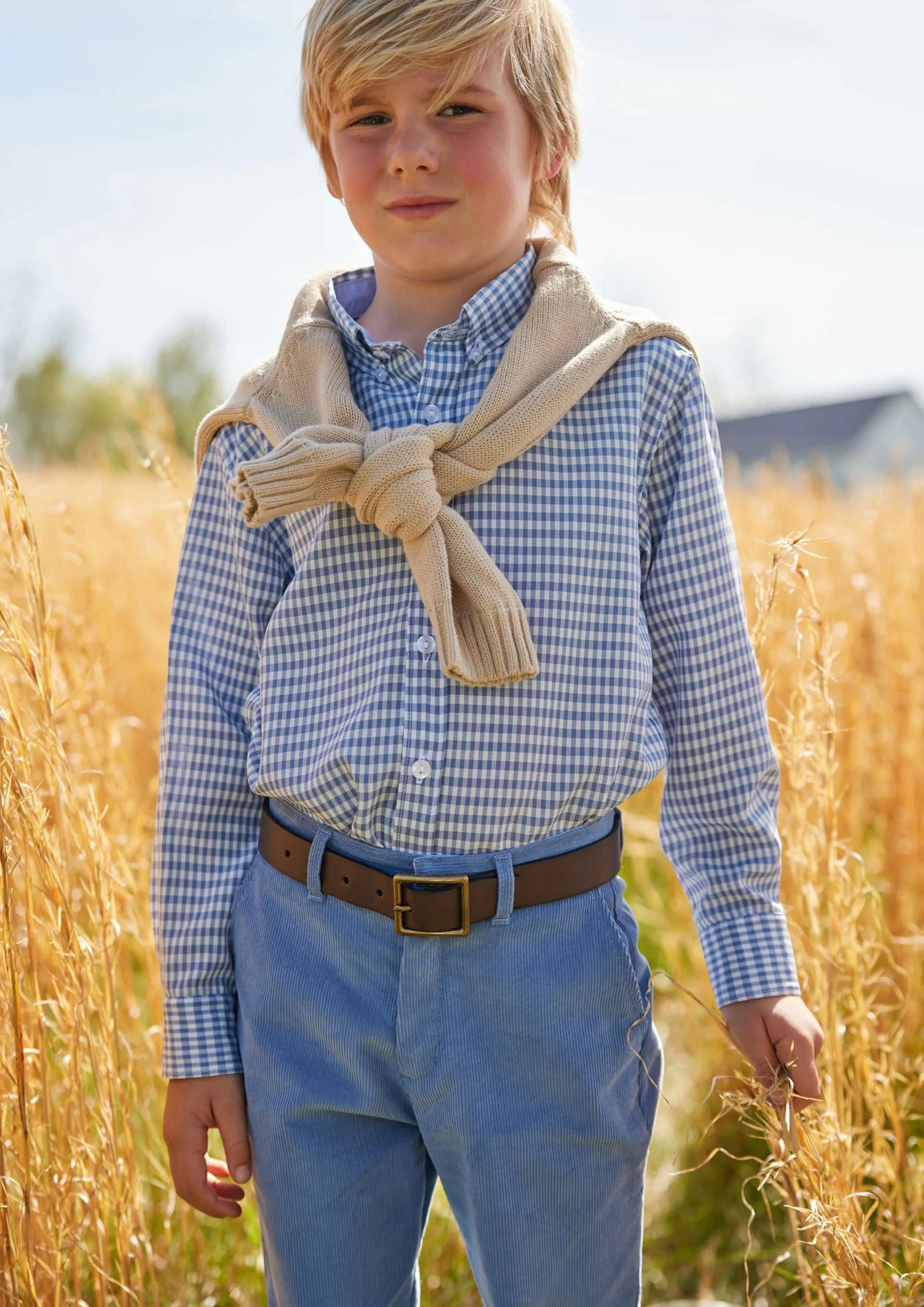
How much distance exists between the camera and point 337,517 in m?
1.16

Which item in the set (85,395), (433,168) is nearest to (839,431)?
(85,395)

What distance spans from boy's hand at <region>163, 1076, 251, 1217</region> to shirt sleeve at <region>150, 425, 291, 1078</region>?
23 mm

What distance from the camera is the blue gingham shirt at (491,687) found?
3.57ft

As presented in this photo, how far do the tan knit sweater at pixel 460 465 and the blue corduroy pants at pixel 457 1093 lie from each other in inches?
11.7

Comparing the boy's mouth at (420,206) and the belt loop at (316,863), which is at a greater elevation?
the boy's mouth at (420,206)

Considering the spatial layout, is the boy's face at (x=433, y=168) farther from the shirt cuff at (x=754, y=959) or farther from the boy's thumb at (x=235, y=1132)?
the boy's thumb at (x=235, y=1132)

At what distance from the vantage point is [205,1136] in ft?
3.98

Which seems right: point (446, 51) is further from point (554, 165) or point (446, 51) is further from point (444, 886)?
point (444, 886)

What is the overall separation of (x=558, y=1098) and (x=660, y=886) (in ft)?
7.05

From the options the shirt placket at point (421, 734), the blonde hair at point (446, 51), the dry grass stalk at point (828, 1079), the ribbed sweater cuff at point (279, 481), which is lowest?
the dry grass stalk at point (828, 1079)

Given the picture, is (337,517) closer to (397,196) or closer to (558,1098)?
(397,196)

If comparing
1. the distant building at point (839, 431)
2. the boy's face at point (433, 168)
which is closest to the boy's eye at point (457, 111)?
the boy's face at point (433, 168)

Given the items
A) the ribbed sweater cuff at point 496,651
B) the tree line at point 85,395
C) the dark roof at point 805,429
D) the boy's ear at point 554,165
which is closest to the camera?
the ribbed sweater cuff at point 496,651

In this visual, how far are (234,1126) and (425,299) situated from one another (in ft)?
A: 3.15
